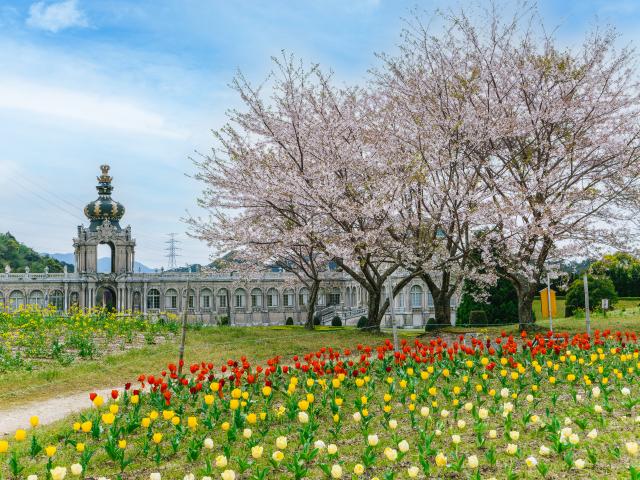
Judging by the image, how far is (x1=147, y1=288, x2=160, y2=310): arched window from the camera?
64500mm

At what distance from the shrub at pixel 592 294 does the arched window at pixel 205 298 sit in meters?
41.2

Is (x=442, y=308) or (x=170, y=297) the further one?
(x=170, y=297)

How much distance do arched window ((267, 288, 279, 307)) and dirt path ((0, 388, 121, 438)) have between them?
53.9m

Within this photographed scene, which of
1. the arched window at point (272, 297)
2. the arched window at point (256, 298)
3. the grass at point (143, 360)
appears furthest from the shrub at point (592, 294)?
the arched window at point (256, 298)

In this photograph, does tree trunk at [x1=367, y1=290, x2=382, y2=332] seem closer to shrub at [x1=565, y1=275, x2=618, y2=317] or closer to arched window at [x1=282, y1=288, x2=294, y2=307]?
shrub at [x1=565, y1=275, x2=618, y2=317]

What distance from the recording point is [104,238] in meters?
61.9

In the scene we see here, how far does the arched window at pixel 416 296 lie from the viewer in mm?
50406

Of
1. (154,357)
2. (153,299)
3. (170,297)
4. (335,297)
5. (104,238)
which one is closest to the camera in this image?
(154,357)

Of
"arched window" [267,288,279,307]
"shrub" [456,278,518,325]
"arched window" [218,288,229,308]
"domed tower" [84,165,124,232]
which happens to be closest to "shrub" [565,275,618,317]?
"shrub" [456,278,518,325]

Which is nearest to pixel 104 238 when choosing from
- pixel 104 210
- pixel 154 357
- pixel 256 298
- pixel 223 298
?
pixel 104 210

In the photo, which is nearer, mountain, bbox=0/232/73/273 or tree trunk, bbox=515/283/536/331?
tree trunk, bbox=515/283/536/331

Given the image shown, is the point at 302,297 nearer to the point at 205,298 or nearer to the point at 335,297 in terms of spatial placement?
the point at 335,297

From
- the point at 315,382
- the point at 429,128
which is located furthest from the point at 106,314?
the point at 315,382

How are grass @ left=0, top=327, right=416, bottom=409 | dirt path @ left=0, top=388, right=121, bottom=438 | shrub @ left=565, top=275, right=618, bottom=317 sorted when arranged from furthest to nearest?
shrub @ left=565, top=275, right=618, bottom=317, grass @ left=0, top=327, right=416, bottom=409, dirt path @ left=0, top=388, right=121, bottom=438
